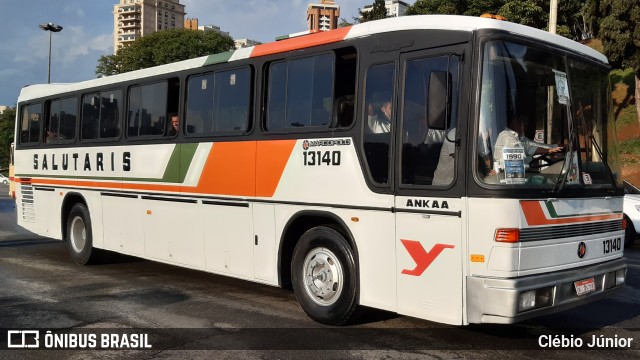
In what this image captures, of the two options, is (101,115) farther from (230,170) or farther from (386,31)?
(386,31)

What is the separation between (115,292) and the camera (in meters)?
8.28

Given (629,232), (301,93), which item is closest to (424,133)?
(301,93)

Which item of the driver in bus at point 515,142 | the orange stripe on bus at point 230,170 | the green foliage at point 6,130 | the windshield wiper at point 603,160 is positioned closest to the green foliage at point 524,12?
the orange stripe on bus at point 230,170

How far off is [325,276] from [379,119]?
1.77 metres

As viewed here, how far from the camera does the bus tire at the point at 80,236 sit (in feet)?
34.6

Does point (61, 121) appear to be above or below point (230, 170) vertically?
above

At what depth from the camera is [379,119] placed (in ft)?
19.7

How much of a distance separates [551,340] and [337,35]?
3.79 metres

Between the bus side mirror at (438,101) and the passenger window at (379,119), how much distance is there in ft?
1.95

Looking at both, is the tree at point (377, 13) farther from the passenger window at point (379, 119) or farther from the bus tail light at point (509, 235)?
the bus tail light at point (509, 235)

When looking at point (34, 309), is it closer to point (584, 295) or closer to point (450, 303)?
point (450, 303)

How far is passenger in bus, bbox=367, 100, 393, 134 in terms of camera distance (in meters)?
5.90

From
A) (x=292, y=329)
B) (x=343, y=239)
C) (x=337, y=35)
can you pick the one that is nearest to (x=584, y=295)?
(x=343, y=239)

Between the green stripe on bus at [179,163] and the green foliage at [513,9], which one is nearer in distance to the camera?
the green stripe on bus at [179,163]
